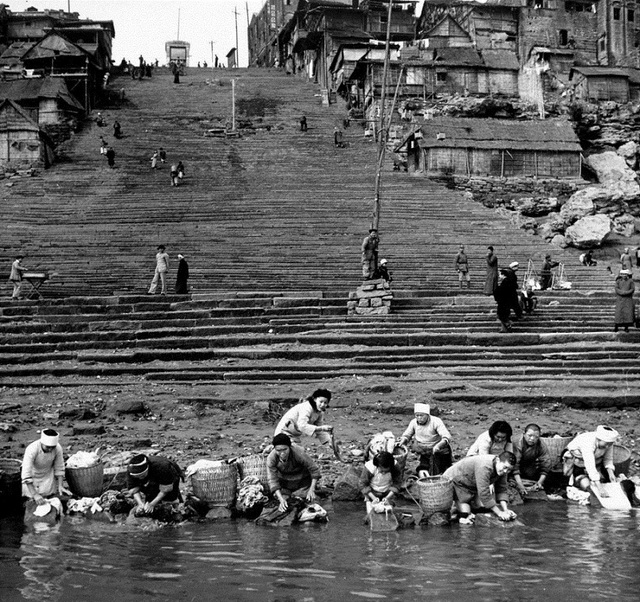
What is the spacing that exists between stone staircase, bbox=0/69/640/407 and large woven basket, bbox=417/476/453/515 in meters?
5.63

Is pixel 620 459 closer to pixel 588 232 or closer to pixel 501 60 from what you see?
pixel 588 232

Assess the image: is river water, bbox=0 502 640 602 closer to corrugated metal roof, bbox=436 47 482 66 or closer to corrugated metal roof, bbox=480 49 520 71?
corrugated metal roof, bbox=436 47 482 66

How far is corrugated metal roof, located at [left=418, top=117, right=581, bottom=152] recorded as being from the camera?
42531mm

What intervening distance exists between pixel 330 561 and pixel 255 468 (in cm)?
220

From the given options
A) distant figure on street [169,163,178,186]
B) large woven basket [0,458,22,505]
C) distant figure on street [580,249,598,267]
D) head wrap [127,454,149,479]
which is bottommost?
large woven basket [0,458,22,505]

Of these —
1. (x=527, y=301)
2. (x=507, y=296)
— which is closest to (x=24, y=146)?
(x=527, y=301)

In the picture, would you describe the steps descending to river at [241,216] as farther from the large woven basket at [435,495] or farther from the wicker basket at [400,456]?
the large woven basket at [435,495]

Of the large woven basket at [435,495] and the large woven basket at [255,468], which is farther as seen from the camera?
the large woven basket at [255,468]

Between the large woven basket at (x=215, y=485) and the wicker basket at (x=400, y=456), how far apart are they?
6.12 ft

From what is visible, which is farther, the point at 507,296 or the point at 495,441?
the point at 507,296

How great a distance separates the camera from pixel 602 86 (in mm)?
54281

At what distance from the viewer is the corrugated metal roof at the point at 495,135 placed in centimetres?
4253

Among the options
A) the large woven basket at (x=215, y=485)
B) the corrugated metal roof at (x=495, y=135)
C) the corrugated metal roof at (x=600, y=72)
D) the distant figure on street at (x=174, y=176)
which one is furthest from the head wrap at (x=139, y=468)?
the corrugated metal roof at (x=600, y=72)

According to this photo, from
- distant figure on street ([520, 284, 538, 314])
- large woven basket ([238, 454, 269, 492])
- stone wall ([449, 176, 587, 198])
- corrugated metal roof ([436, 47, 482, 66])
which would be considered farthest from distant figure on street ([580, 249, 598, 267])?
corrugated metal roof ([436, 47, 482, 66])
